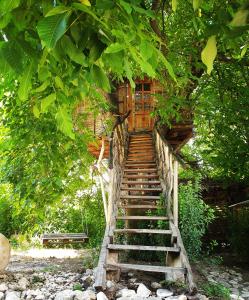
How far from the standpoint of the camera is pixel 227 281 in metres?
6.15

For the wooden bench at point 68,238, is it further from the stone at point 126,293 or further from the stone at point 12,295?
the stone at point 126,293

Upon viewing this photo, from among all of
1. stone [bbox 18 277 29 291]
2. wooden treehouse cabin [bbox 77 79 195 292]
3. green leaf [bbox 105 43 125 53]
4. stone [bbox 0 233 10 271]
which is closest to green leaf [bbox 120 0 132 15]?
green leaf [bbox 105 43 125 53]

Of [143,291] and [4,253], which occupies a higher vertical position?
[4,253]

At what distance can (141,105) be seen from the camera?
13.6 m

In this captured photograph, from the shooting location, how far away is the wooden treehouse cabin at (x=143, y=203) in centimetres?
465

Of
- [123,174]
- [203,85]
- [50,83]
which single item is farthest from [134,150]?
[50,83]

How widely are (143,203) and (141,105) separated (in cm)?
677

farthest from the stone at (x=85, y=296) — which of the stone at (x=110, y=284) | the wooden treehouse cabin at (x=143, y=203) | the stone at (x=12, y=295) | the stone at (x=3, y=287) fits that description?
the stone at (x=3, y=287)

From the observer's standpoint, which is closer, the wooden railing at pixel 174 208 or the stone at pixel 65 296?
the stone at pixel 65 296

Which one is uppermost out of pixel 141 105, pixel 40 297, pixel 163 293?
pixel 141 105

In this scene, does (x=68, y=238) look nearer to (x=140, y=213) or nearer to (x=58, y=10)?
(x=140, y=213)

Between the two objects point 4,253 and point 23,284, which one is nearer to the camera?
point 23,284

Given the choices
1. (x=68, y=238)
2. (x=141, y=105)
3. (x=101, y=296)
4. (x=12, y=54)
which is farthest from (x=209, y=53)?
(x=141, y=105)

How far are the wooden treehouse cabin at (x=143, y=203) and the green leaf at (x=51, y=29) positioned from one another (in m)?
1.59
